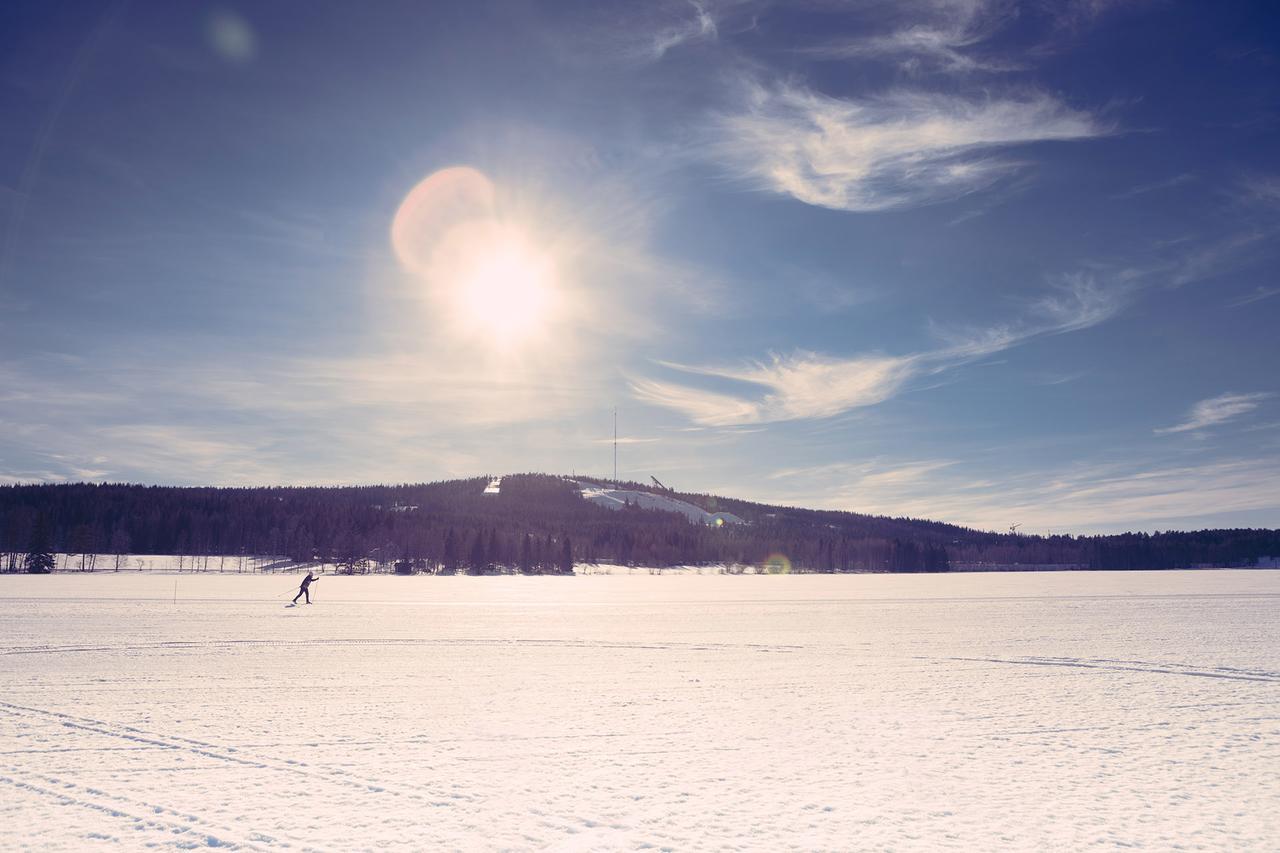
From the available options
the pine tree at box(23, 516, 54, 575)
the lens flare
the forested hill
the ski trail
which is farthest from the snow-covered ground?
the lens flare

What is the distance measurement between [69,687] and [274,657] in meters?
6.06

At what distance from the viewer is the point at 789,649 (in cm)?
2612

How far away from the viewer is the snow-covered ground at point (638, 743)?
921 centimetres

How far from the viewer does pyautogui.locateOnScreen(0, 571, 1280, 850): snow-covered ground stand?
9211mm

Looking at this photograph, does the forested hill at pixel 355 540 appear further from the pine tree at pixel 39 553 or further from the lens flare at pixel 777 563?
the pine tree at pixel 39 553

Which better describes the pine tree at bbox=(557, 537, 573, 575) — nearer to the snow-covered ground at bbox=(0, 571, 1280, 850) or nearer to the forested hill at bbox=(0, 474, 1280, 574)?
the forested hill at bbox=(0, 474, 1280, 574)

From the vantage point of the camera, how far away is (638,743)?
13.3 meters

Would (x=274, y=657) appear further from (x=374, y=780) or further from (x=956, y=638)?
(x=956, y=638)

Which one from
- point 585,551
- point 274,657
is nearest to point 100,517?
point 585,551

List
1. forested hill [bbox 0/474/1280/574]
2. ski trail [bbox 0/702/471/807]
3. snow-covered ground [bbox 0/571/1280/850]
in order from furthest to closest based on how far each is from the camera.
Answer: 1. forested hill [bbox 0/474/1280/574]
2. ski trail [bbox 0/702/471/807]
3. snow-covered ground [bbox 0/571/1280/850]

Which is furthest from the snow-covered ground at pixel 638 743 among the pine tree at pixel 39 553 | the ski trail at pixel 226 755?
the pine tree at pixel 39 553

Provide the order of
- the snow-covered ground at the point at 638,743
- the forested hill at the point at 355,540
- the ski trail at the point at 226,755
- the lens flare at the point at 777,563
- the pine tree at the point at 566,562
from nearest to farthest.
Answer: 1. the snow-covered ground at the point at 638,743
2. the ski trail at the point at 226,755
3. the forested hill at the point at 355,540
4. the pine tree at the point at 566,562
5. the lens flare at the point at 777,563

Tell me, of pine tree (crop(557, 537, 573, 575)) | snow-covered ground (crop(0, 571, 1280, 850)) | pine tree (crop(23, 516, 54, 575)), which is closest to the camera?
snow-covered ground (crop(0, 571, 1280, 850))

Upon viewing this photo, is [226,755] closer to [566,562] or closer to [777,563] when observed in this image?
[566,562]
